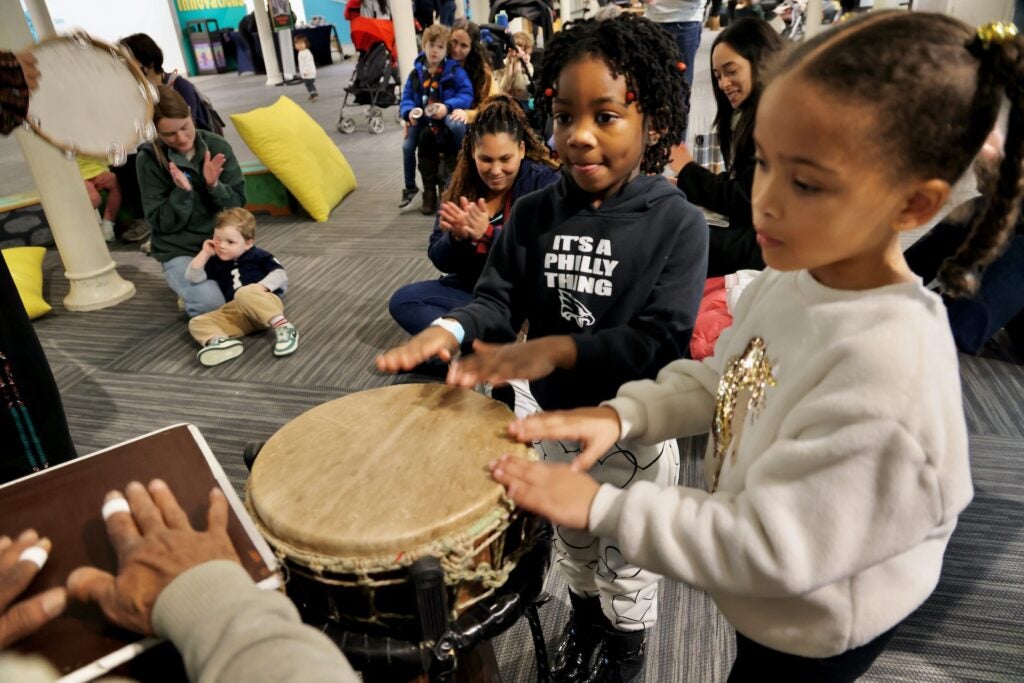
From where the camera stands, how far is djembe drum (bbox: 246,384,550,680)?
0.83 metres

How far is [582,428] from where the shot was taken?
92 cm

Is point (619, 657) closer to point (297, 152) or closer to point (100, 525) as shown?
point (100, 525)

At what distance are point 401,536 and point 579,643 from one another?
79 centimetres

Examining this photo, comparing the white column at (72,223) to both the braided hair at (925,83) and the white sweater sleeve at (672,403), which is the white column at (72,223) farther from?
the braided hair at (925,83)

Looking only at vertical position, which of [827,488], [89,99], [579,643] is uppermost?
[89,99]

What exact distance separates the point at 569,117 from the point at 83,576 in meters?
0.98

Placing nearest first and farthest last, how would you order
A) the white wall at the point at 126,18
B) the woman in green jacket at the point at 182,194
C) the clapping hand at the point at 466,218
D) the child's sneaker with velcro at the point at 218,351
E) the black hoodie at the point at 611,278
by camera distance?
the black hoodie at the point at 611,278
the clapping hand at the point at 466,218
the child's sneaker with velcro at the point at 218,351
the woman in green jacket at the point at 182,194
the white wall at the point at 126,18

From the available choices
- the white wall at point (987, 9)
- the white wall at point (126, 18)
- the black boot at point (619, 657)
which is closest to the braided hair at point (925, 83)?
the black boot at point (619, 657)

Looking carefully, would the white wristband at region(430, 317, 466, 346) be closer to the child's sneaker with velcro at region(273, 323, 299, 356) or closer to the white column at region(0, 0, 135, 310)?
the child's sneaker with velcro at region(273, 323, 299, 356)

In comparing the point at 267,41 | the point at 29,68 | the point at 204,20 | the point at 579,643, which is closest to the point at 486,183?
the point at 29,68

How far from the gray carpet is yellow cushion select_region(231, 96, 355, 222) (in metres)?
0.17

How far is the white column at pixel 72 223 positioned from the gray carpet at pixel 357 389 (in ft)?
0.36

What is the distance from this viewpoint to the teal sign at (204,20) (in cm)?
1336

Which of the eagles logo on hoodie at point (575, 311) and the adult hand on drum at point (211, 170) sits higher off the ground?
the eagles logo on hoodie at point (575, 311)
